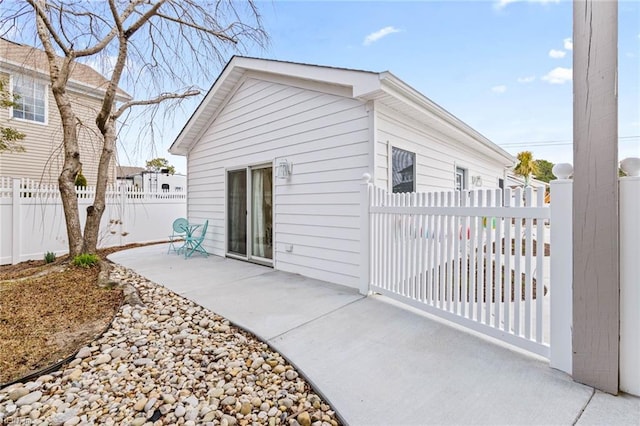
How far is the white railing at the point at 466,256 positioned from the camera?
7.97ft

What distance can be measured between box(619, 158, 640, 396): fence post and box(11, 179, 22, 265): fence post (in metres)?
9.83

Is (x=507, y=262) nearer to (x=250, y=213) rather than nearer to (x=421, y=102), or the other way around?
(x=421, y=102)

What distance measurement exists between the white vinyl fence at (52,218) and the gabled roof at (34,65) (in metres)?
2.58

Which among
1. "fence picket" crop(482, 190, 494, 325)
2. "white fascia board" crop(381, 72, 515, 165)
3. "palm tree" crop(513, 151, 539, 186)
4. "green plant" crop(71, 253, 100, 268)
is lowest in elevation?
"green plant" crop(71, 253, 100, 268)

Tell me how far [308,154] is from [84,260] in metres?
4.50

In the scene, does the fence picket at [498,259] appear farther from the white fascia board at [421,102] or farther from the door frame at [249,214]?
the door frame at [249,214]

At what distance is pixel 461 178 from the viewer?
796 cm

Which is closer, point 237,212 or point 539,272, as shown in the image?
point 539,272

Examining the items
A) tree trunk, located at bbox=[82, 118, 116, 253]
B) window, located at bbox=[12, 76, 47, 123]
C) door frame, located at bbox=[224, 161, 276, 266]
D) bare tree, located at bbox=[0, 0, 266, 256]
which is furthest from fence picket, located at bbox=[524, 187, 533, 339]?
window, located at bbox=[12, 76, 47, 123]

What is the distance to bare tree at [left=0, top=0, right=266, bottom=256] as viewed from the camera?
17.6 ft

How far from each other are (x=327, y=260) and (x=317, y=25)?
4518 mm

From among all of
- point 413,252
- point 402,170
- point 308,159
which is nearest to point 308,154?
point 308,159

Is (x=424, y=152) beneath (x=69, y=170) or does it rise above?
above

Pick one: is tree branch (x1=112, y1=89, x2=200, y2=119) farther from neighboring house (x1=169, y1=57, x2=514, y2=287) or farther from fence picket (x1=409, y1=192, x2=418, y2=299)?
fence picket (x1=409, y1=192, x2=418, y2=299)
